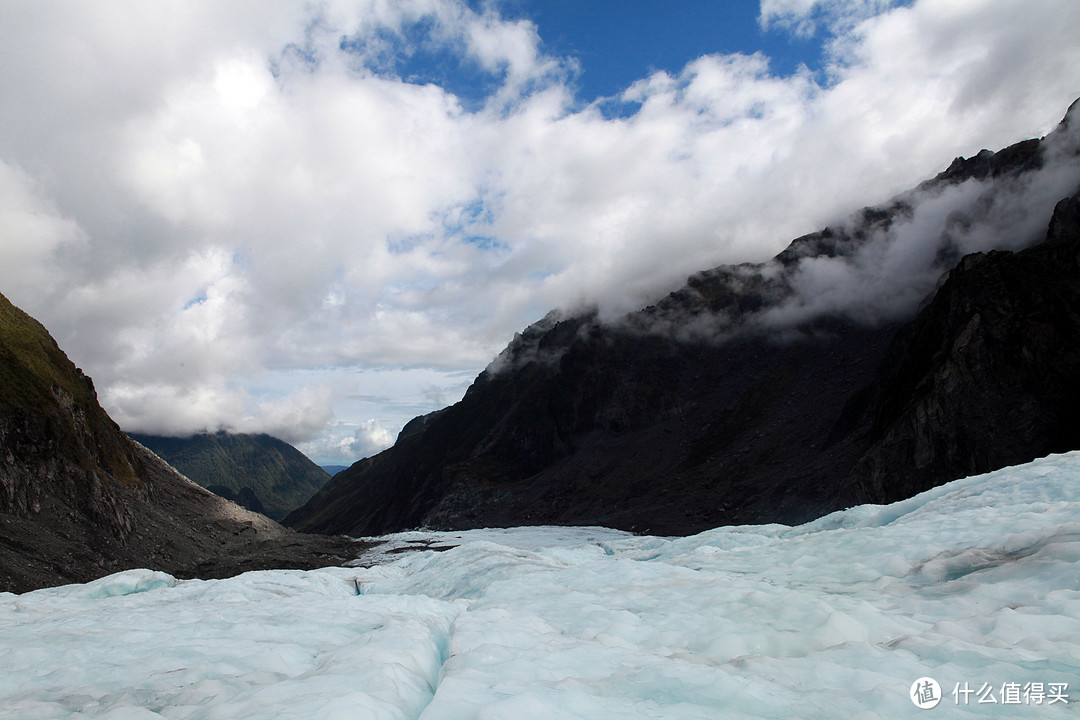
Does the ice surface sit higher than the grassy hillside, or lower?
lower

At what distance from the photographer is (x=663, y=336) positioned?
592 ft

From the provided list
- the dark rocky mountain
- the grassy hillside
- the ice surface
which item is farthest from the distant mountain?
the grassy hillside

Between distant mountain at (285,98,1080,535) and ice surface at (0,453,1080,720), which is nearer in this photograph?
ice surface at (0,453,1080,720)

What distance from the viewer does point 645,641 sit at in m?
13.0

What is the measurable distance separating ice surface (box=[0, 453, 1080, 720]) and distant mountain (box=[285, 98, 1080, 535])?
62316mm

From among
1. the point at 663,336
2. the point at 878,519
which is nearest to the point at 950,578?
the point at 878,519

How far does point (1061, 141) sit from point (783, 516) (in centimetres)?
10620

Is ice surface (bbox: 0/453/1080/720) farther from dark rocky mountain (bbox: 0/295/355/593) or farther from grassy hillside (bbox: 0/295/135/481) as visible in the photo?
grassy hillside (bbox: 0/295/135/481)

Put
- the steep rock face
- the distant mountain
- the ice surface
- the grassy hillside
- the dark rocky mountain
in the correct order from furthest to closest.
Answer: the distant mountain < the steep rock face < the grassy hillside < the dark rocky mountain < the ice surface

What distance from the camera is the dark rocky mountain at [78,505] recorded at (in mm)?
54750

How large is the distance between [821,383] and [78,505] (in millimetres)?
139771

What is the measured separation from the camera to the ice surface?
861 centimetres

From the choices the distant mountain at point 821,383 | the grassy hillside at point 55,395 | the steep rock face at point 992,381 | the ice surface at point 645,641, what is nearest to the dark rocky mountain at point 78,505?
the grassy hillside at point 55,395

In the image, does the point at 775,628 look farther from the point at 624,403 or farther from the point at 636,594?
the point at 624,403
